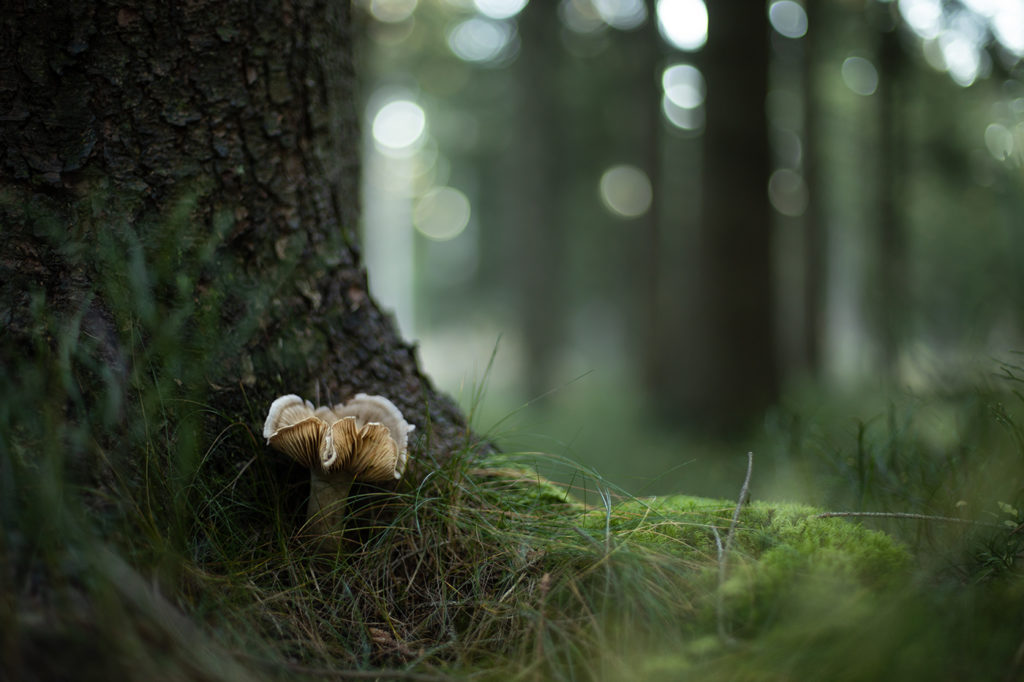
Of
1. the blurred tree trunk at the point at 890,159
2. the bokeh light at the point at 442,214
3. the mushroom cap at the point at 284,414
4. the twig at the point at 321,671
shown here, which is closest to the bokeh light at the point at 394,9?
the blurred tree trunk at the point at 890,159

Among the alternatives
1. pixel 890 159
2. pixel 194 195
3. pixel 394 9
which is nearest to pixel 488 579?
pixel 194 195

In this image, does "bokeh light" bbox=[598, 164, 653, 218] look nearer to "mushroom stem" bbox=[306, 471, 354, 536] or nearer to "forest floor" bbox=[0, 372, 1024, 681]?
"forest floor" bbox=[0, 372, 1024, 681]

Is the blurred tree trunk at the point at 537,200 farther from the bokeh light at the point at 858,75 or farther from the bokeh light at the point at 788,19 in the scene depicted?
the bokeh light at the point at 858,75


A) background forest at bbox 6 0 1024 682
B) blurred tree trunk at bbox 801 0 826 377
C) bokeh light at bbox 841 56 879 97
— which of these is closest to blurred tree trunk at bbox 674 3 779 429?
background forest at bbox 6 0 1024 682

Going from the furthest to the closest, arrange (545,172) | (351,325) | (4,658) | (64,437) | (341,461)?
1. (545,172)
2. (351,325)
3. (341,461)
4. (64,437)
5. (4,658)

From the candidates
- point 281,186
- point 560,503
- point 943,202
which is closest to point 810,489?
point 560,503

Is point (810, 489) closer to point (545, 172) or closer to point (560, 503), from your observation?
point (560, 503)

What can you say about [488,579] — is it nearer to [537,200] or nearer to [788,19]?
[537,200]

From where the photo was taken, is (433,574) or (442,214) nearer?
(433,574)
